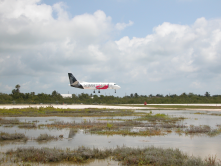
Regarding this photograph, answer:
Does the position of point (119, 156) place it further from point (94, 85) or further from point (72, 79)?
point (72, 79)

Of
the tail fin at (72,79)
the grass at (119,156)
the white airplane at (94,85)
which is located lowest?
the grass at (119,156)

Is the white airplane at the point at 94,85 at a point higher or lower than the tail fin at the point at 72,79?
lower

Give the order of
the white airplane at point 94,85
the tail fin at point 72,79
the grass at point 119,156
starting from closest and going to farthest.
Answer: the grass at point 119,156
the white airplane at point 94,85
the tail fin at point 72,79

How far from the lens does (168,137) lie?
21.5 m

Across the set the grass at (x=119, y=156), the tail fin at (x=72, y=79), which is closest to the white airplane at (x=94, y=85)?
the tail fin at (x=72, y=79)

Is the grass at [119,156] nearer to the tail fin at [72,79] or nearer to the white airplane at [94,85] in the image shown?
the white airplane at [94,85]

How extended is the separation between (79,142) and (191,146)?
851 cm

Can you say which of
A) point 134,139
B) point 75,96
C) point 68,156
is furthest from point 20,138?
point 75,96

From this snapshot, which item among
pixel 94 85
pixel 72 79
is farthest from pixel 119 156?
pixel 72 79

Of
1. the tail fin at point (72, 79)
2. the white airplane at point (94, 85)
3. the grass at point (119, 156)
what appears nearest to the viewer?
the grass at point (119, 156)

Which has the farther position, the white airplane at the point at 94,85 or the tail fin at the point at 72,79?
the tail fin at the point at 72,79

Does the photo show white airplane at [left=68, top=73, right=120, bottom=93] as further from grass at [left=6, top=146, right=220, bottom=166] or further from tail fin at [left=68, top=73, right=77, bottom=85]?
grass at [left=6, top=146, right=220, bottom=166]

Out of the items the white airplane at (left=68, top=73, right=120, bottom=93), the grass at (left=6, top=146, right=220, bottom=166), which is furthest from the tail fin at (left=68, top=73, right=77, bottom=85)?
the grass at (left=6, top=146, right=220, bottom=166)

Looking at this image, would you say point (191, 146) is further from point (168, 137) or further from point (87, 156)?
point (87, 156)
